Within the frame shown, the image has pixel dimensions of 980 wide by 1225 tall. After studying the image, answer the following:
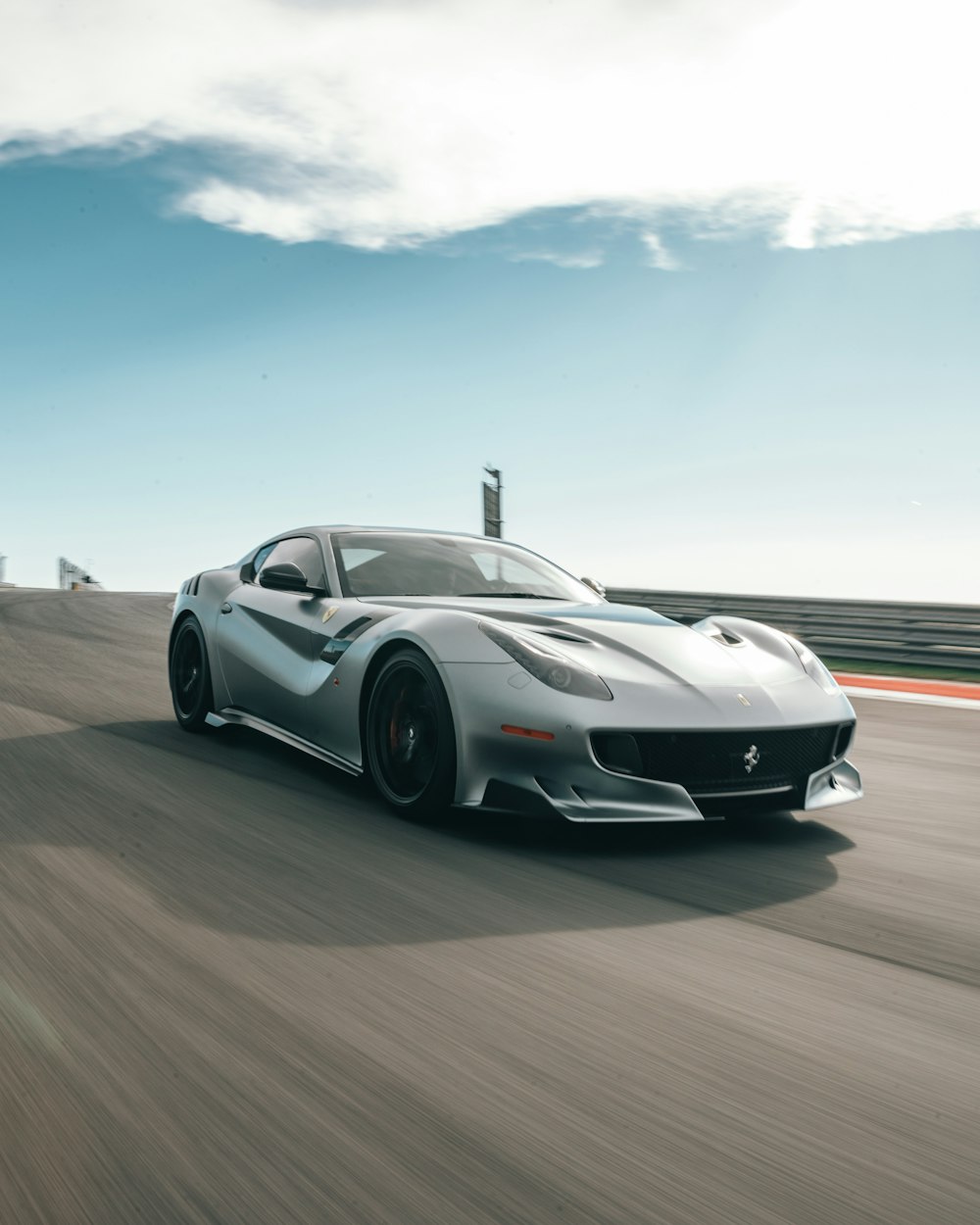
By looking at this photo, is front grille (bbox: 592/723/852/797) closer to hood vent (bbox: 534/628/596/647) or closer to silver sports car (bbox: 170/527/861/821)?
silver sports car (bbox: 170/527/861/821)

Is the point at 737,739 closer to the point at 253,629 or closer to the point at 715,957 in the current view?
the point at 715,957

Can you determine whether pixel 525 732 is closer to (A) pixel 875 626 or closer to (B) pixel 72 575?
(A) pixel 875 626

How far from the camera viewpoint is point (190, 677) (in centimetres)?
678

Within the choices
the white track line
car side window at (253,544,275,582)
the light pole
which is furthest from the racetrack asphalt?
the light pole

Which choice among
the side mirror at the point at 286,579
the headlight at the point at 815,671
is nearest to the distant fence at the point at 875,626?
the headlight at the point at 815,671

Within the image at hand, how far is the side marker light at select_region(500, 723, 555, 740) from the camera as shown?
4023mm

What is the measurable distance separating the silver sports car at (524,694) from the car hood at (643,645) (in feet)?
0.03

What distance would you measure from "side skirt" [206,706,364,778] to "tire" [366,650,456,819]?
22cm

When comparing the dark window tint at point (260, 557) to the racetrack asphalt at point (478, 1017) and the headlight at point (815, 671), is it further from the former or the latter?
the headlight at point (815, 671)

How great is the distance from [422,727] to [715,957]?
175 centimetres

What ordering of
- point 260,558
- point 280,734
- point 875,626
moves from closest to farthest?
point 280,734, point 260,558, point 875,626

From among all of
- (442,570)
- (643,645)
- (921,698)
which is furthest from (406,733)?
(921,698)

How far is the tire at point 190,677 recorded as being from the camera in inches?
256

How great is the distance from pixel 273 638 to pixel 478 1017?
133 inches
